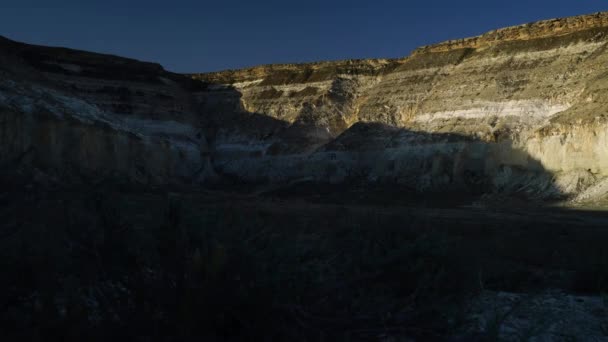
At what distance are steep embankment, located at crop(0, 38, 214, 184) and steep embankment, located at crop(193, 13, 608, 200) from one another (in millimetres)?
4459

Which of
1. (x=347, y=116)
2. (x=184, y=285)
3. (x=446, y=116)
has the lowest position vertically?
(x=184, y=285)

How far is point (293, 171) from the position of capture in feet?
153

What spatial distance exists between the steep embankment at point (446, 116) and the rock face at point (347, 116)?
0.35 ft

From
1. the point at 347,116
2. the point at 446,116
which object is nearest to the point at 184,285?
the point at 446,116

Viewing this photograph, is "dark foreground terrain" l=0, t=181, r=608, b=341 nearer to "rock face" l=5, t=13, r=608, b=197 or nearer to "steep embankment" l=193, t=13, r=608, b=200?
"rock face" l=5, t=13, r=608, b=197

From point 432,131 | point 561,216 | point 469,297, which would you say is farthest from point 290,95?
point 469,297

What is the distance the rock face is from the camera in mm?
32500

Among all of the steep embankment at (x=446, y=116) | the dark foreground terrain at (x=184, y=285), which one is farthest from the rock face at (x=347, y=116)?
the dark foreground terrain at (x=184, y=285)

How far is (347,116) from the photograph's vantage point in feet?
168

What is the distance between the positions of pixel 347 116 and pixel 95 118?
2196cm

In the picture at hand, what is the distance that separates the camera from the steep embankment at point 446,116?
107ft

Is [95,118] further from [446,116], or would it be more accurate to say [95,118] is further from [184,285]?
[184,285]

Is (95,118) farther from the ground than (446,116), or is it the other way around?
(446,116)

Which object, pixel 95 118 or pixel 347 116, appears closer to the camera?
pixel 95 118
